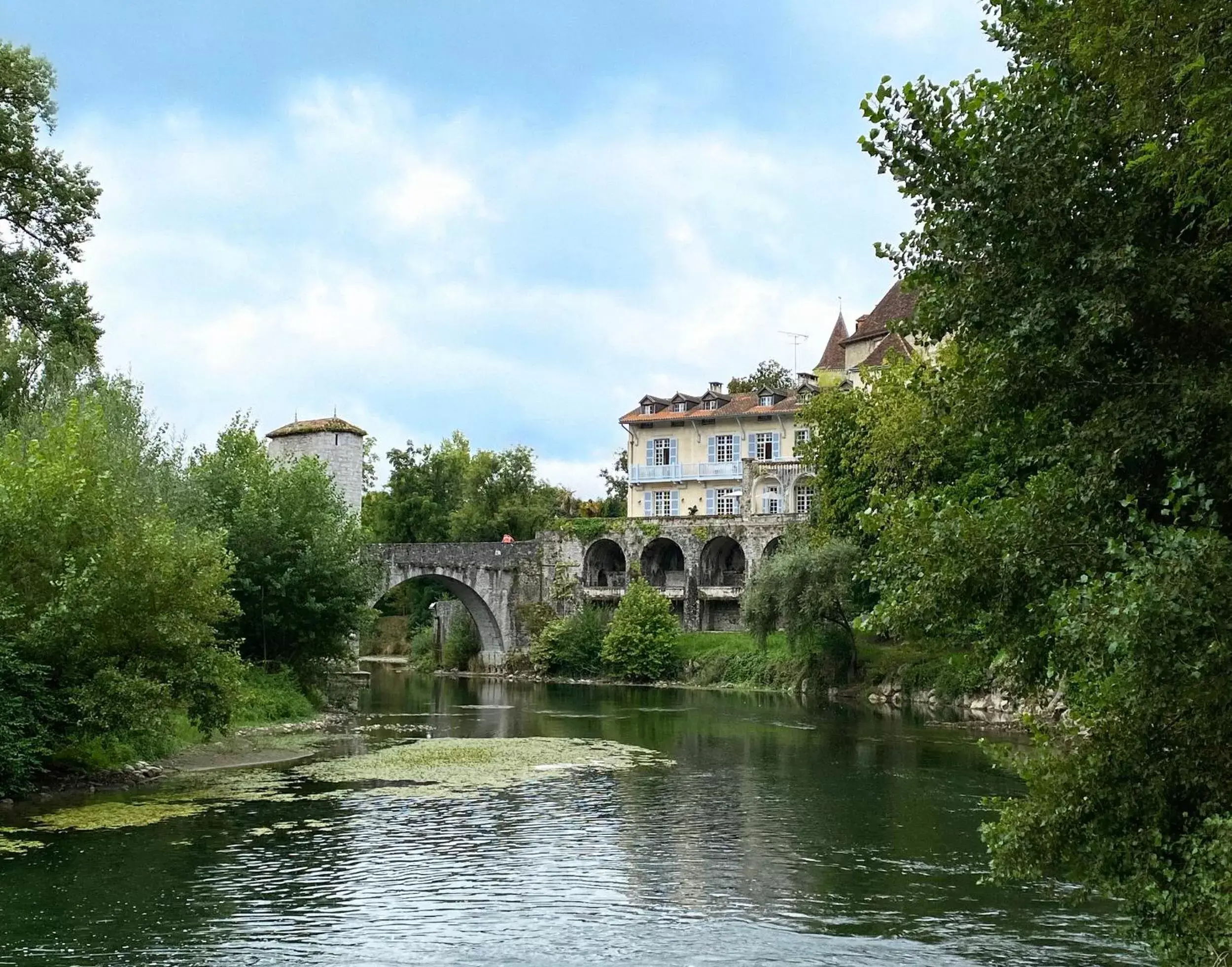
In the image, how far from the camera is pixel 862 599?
1561 inches

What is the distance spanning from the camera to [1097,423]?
988 centimetres

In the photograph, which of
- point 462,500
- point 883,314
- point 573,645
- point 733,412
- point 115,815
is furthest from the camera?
point 462,500

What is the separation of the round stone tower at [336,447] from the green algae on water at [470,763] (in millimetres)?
18432

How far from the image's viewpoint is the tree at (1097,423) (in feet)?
27.6

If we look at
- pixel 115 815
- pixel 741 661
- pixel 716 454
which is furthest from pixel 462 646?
pixel 115 815

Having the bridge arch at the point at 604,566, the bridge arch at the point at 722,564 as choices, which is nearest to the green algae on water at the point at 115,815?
the bridge arch at the point at 722,564

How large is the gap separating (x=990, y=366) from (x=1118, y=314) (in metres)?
1.30

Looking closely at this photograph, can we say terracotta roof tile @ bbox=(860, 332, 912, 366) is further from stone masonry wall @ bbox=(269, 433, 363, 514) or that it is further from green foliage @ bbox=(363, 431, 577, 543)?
green foliage @ bbox=(363, 431, 577, 543)

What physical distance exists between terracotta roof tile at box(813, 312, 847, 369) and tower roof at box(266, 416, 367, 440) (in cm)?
2289

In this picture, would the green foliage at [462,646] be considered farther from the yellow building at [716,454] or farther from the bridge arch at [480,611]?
the yellow building at [716,454]

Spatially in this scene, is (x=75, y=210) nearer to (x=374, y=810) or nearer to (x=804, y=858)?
(x=374, y=810)

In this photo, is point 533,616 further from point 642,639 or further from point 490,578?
point 642,639

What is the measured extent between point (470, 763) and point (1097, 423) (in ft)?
53.8

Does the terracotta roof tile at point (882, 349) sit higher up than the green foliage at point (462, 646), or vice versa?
the terracotta roof tile at point (882, 349)
